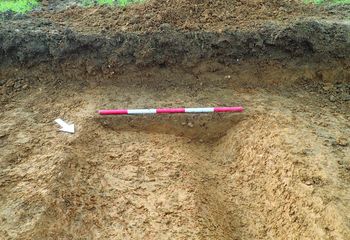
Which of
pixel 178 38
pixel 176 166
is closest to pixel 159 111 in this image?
pixel 176 166

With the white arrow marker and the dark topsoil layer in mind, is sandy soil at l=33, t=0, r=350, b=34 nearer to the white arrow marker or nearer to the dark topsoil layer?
the dark topsoil layer

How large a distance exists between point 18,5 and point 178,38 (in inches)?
124

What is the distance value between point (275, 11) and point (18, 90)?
4018 mm

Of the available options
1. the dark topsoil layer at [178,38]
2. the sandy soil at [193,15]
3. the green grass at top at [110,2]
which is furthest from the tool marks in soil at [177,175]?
the green grass at top at [110,2]

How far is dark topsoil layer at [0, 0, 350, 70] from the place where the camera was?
16.0 ft

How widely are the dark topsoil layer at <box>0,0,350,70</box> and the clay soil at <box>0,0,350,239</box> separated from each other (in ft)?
0.06

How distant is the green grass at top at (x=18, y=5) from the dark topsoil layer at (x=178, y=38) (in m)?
0.67

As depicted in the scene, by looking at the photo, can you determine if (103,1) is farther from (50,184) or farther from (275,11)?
(50,184)

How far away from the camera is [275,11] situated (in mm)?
5574

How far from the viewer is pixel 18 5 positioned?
6.22 metres

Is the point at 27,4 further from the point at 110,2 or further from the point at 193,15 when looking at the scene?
the point at 193,15

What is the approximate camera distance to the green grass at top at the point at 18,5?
19.7ft

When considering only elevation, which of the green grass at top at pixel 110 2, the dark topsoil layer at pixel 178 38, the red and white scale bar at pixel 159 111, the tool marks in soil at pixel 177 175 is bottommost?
the tool marks in soil at pixel 177 175

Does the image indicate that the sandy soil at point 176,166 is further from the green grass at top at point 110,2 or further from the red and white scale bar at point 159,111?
the green grass at top at point 110,2
